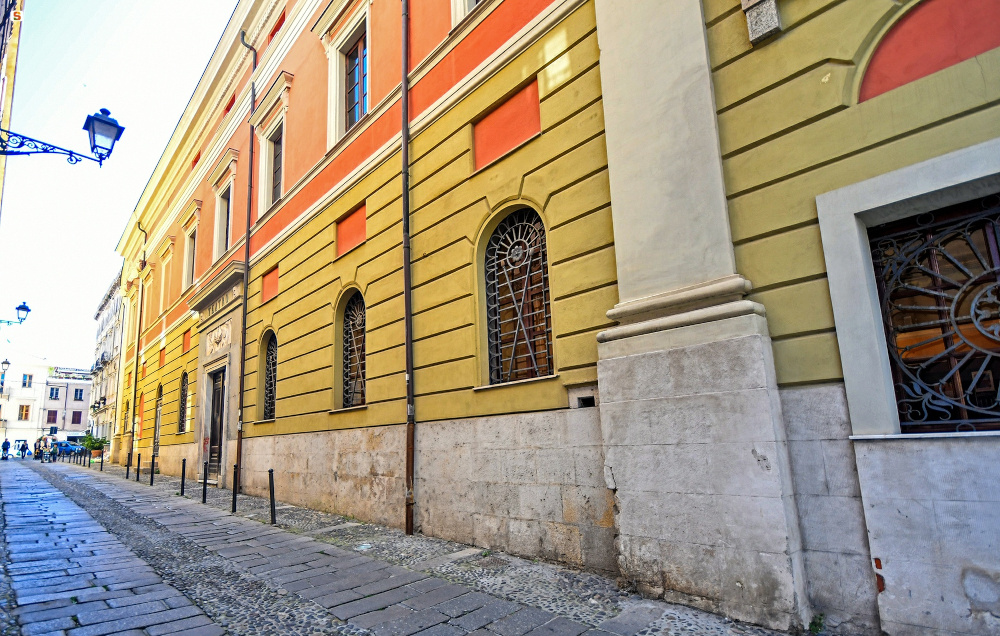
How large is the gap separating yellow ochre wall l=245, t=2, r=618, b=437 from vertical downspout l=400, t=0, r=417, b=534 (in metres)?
0.11

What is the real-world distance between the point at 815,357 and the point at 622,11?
3.56 m

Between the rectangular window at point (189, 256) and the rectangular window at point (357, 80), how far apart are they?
37.8ft

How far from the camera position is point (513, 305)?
21.4 feet

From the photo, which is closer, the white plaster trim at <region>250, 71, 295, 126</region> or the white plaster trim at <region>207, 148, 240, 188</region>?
the white plaster trim at <region>250, 71, 295, 126</region>

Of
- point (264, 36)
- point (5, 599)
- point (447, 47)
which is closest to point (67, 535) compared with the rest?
point (5, 599)

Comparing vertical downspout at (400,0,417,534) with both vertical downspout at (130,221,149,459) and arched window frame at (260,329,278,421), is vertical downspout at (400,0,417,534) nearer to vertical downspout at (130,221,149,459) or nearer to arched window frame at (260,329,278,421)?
arched window frame at (260,329,278,421)

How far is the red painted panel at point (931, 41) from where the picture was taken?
3410 mm

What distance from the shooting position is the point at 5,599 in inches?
181

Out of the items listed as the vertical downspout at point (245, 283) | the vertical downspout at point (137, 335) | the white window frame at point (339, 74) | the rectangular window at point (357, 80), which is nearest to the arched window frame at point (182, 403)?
the vertical downspout at point (245, 283)

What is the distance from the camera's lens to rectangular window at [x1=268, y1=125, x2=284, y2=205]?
13.3 meters

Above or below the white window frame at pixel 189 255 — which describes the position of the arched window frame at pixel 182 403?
below

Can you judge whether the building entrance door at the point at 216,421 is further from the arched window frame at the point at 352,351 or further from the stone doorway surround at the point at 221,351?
the arched window frame at the point at 352,351

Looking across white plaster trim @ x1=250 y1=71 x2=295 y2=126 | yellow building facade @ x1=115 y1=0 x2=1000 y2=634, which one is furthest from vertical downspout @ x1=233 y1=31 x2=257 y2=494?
yellow building facade @ x1=115 y1=0 x2=1000 y2=634

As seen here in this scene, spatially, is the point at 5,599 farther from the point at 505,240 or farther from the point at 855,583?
the point at 855,583
